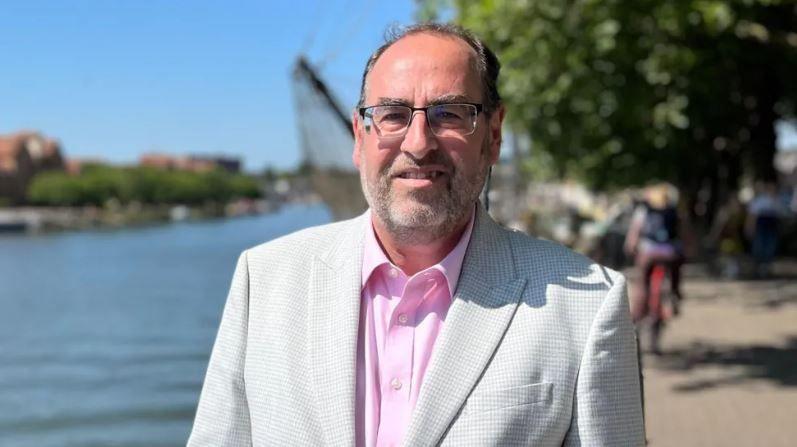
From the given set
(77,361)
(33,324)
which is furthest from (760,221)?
(33,324)

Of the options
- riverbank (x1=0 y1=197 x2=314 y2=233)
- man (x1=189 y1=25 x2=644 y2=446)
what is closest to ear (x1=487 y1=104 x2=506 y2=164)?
man (x1=189 y1=25 x2=644 y2=446)

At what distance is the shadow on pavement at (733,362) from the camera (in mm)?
7660

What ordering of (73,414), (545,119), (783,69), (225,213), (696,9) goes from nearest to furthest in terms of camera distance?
(696,9) → (545,119) → (73,414) → (783,69) → (225,213)

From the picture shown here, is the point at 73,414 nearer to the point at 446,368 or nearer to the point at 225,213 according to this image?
the point at 446,368

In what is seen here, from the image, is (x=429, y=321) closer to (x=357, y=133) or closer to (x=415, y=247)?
(x=415, y=247)

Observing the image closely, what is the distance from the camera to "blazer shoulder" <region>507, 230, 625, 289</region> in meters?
1.82

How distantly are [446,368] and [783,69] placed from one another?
17.5 m

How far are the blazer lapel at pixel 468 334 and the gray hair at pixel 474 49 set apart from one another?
0.86 feet

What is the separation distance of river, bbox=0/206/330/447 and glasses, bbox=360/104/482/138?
9.96 meters

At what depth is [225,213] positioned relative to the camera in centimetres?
18262

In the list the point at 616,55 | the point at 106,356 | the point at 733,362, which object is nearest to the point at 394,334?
the point at 616,55

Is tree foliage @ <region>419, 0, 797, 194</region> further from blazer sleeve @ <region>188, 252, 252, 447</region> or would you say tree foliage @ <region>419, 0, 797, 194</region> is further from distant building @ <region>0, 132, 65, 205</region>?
distant building @ <region>0, 132, 65, 205</region>

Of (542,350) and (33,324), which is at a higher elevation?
(542,350)

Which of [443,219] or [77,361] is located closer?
[443,219]
